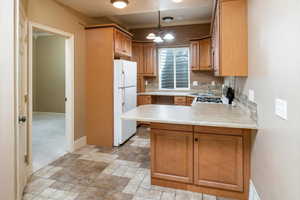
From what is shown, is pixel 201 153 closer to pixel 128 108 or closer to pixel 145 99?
pixel 128 108

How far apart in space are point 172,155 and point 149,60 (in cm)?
384

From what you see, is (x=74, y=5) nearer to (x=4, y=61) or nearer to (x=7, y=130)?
(x=4, y=61)

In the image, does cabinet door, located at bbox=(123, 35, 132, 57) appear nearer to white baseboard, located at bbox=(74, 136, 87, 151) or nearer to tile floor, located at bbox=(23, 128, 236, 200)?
white baseboard, located at bbox=(74, 136, 87, 151)

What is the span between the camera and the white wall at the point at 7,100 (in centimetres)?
143

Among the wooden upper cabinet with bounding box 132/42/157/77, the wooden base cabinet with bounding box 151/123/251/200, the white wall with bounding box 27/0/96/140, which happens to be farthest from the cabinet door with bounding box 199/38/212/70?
the wooden base cabinet with bounding box 151/123/251/200

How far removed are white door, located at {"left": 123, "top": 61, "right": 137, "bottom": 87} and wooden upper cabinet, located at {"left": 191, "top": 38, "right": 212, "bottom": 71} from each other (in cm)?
178

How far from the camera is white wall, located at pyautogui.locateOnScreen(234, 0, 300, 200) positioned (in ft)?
3.50

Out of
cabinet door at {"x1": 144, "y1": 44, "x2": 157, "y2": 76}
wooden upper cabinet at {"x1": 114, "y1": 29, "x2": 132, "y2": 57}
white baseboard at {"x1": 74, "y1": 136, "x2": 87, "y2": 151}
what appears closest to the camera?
white baseboard at {"x1": 74, "y1": 136, "x2": 87, "y2": 151}

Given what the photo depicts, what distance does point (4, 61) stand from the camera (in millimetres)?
1438

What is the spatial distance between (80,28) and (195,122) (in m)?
3.12

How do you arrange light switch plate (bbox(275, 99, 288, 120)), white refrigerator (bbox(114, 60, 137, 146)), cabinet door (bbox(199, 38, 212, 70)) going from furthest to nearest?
cabinet door (bbox(199, 38, 212, 70)) → white refrigerator (bbox(114, 60, 137, 146)) → light switch plate (bbox(275, 99, 288, 120))

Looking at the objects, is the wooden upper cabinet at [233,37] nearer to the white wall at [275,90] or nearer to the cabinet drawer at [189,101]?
the white wall at [275,90]

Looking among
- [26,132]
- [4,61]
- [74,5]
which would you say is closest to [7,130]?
[4,61]

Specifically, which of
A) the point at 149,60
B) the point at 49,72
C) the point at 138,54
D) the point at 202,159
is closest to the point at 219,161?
the point at 202,159
